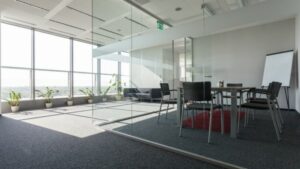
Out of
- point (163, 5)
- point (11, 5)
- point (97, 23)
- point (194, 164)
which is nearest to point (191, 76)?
point (163, 5)

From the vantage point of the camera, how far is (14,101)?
5.64 metres

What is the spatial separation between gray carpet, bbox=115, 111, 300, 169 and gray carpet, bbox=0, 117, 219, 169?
12.6 inches

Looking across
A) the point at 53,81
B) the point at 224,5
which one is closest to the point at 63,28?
the point at 53,81

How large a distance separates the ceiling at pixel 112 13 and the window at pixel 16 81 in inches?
66.9

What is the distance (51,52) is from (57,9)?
8.08 feet

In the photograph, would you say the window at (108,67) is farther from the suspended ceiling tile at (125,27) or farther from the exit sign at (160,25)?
the exit sign at (160,25)

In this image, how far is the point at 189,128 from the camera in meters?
3.27

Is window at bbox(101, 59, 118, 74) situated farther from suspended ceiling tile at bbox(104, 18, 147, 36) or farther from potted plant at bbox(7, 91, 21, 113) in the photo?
potted plant at bbox(7, 91, 21, 113)

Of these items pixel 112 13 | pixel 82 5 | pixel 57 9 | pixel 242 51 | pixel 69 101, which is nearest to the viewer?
pixel 112 13

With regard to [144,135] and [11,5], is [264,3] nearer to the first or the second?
[144,135]

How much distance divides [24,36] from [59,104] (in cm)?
281

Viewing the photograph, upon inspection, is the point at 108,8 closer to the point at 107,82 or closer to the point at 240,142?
the point at 107,82

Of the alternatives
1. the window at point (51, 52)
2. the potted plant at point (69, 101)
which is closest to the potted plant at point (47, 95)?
the potted plant at point (69, 101)

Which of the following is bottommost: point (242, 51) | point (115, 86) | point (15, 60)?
point (115, 86)
